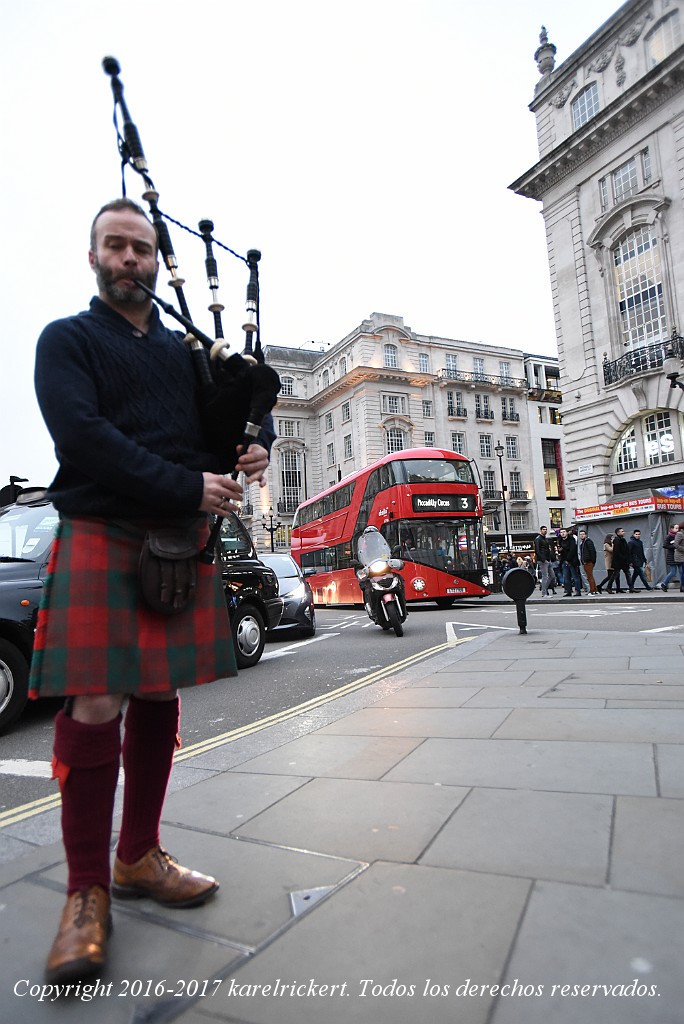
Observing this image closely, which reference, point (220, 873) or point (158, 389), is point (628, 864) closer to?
point (220, 873)

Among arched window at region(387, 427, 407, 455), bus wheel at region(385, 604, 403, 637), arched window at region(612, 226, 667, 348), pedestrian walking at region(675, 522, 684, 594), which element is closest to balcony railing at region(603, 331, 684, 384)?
arched window at region(612, 226, 667, 348)

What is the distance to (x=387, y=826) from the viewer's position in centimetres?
223

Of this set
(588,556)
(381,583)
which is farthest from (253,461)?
(588,556)

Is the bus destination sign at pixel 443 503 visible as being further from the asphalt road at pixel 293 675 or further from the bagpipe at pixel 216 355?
the bagpipe at pixel 216 355

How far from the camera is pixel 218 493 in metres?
1.82

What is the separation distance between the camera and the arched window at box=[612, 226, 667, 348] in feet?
77.3

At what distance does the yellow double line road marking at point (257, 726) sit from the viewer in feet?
9.22

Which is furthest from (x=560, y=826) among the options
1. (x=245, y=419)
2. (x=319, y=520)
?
(x=319, y=520)

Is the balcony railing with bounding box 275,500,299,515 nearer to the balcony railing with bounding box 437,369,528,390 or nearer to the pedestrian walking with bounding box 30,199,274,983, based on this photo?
the balcony railing with bounding box 437,369,528,390

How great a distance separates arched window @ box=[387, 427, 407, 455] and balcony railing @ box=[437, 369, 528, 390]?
5849 millimetres

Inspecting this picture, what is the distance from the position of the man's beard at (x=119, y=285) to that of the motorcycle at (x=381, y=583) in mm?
7873

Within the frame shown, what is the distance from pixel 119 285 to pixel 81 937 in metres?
1.68

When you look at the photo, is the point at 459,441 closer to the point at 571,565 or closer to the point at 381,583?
the point at 571,565

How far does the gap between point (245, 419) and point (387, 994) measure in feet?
4.81
